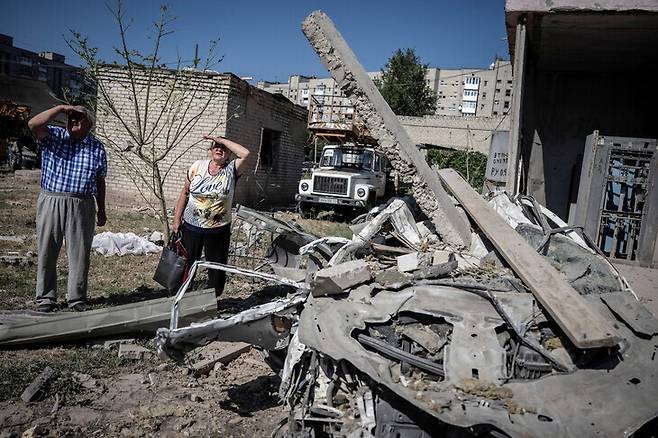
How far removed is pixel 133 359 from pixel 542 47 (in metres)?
7.94

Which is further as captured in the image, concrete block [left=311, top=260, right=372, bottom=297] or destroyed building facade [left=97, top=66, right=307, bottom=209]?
destroyed building facade [left=97, top=66, right=307, bottom=209]

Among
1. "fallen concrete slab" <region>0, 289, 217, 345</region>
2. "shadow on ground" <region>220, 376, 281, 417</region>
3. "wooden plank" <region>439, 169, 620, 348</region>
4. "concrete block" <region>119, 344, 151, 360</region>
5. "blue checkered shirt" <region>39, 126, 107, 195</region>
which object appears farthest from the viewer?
"blue checkered shirt" <region>39, 126, 107, 195</region>

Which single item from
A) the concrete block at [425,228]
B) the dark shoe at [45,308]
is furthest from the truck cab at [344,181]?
the dark shoe at [45,308]

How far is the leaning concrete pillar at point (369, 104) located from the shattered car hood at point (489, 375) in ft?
6.14

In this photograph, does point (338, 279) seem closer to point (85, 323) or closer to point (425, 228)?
point (425, 228)

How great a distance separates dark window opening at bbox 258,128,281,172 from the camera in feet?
43.8

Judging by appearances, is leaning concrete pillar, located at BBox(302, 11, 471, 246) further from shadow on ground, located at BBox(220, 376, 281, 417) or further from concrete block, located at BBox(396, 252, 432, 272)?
shadow on ground, located at BBox(220, 376, 281, 417)

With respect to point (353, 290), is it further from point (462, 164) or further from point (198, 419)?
point (462, 164)

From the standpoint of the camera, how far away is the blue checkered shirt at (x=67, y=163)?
390 cm

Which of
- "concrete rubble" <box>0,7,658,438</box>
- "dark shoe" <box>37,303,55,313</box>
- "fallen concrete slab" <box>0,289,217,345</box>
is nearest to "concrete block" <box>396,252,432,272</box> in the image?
"concrete rubble" <box>0,7,658,438</box>

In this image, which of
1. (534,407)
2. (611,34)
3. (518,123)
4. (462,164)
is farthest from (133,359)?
(462,164)

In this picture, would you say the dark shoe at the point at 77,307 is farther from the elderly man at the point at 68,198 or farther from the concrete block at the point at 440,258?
the concrete block at the point at 440,258

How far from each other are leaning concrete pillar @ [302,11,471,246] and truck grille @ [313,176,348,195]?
6779mm

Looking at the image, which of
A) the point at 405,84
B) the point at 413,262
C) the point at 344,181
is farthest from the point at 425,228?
the point at 405,84
